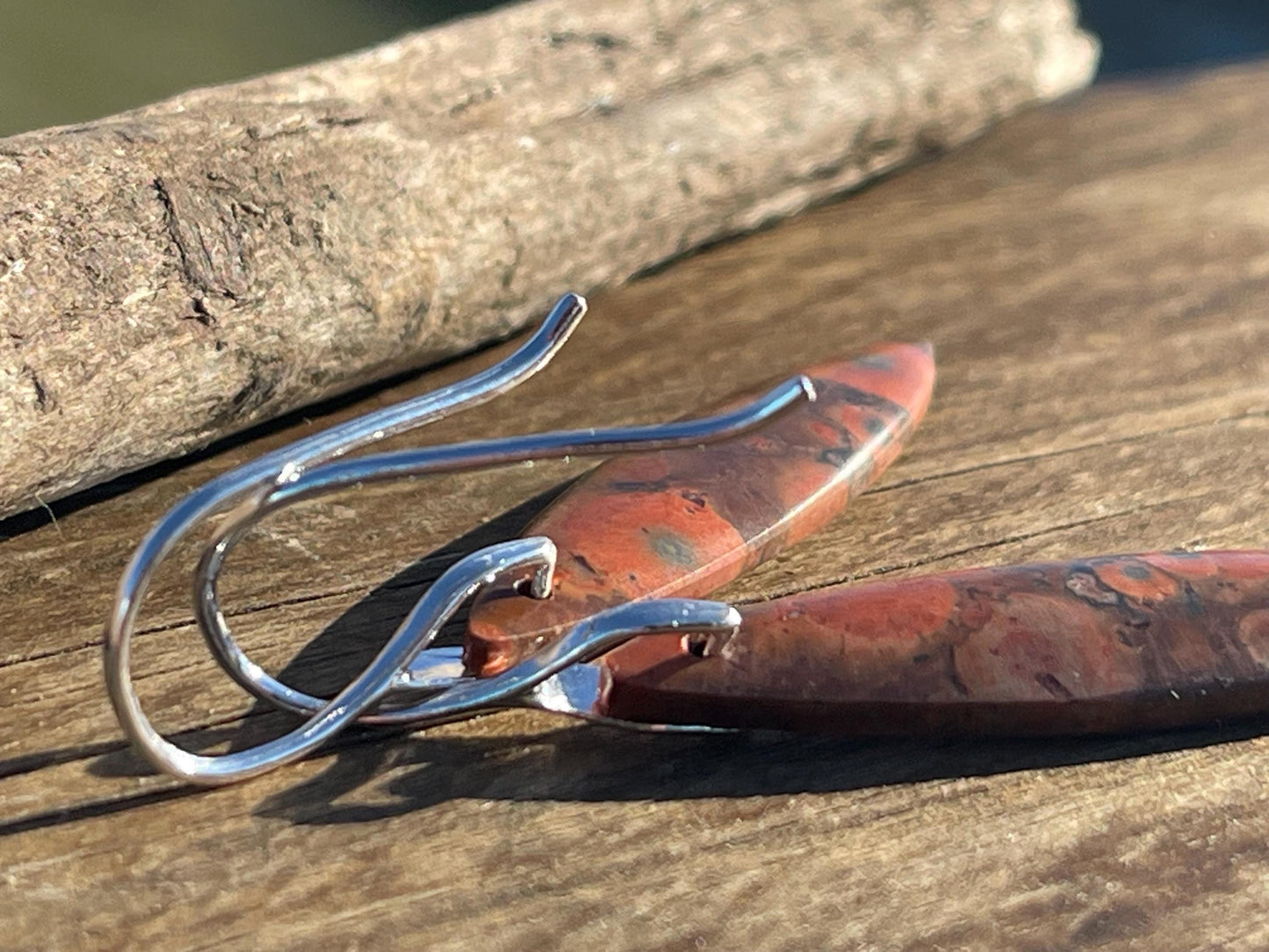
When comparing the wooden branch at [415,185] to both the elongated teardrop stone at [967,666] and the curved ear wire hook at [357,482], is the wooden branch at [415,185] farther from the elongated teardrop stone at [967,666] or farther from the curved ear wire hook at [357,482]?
the elongated teardrop stone at [967,666]

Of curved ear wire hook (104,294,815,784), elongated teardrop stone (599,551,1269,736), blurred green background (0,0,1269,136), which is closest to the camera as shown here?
curved ear wire hook (104,294,815,784)

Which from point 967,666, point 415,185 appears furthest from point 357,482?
point 415,185

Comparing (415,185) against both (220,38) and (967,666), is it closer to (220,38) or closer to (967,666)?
(967,666)

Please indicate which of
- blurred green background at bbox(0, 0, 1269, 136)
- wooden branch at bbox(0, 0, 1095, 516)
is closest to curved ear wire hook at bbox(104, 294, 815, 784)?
wooden branch at bbox(0, 0, 1095, 516)

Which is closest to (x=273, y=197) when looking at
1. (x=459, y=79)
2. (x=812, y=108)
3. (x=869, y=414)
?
(x=459, y=79)

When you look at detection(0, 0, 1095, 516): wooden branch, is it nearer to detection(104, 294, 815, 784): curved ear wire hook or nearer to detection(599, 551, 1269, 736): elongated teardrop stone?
detection(104, 294, 815, 784): curved ear wire hook

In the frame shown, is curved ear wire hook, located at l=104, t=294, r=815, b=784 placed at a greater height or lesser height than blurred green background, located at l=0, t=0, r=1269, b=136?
lesser
